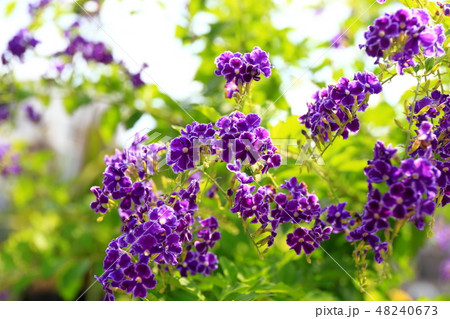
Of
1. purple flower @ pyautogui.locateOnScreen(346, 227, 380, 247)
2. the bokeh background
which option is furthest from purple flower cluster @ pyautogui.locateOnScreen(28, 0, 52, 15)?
purple flower @ pyautogui.locateOnScreen(346, 227, 380, 247)

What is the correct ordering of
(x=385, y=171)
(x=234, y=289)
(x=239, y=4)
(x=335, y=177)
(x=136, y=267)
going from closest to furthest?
(x=385, y=171), (x=136, y=267), (x=234, y=289), (x=335, y=177), (x=239, y=4)

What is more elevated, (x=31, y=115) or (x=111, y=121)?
(x=111, y=121)

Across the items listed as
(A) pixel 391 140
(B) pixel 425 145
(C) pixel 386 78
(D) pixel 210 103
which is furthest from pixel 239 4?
(B) pixel 425 145

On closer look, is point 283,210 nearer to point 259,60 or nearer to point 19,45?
point 259,60

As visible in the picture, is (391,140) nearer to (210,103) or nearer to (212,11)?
(210,103)

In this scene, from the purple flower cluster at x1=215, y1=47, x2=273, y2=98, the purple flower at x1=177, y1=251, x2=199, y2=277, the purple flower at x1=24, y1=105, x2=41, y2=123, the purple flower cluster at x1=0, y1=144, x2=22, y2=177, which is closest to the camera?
the purple flower cluster at x1=215, y1=47, x2=273, y2=98

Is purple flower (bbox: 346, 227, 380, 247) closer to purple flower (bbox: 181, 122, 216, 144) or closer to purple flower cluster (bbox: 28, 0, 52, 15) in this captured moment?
purple flower (bbox: 181, 122, 216, 144)

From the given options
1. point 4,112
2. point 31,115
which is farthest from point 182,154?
point 31,115
